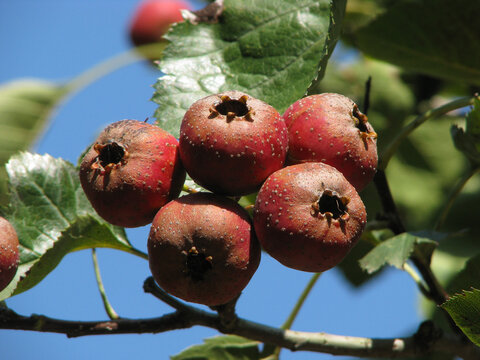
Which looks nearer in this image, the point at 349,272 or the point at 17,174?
the point at 17,174

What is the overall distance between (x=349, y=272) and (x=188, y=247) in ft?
6.08

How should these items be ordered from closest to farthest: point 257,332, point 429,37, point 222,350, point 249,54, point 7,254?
point 7,254, point 257,332, point 249,54, point 222,350, point 429,37

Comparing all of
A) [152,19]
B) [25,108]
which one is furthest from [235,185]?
[152,19]

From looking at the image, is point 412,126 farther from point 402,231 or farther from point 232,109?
point 232,109

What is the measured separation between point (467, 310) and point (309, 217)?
1.15ft

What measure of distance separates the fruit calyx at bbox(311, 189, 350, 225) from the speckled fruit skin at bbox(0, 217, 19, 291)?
2.29ft

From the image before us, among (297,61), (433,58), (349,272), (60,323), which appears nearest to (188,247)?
(60,323)

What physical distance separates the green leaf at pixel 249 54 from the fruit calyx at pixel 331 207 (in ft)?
1.19

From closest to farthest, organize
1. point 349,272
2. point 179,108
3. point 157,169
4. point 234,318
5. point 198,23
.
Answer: point 157,169, point 234,318, point 179,108, point 198,23, point 349,272

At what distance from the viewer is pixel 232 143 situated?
118 cm

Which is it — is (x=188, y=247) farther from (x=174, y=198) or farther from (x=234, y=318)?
(x=234, y=318)

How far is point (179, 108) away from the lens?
1514mm

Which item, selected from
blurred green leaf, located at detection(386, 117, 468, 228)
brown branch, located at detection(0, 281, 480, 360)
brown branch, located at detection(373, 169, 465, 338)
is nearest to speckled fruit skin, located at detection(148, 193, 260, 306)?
brown branch, located at detection(0, 281, 480, 360)

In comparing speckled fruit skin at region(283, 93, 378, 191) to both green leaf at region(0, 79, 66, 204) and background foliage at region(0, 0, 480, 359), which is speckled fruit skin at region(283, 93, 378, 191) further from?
green leaf at region(0, 79, 66, 204)
